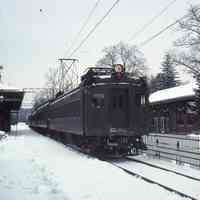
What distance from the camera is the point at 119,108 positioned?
1569 centimetres

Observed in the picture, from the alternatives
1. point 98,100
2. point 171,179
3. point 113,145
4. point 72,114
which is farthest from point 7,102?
point 171,179

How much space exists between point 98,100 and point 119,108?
0.90 meters

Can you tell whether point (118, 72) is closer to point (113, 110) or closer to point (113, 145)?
point (113, 110)

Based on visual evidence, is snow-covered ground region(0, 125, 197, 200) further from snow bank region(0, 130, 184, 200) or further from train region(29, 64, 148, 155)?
train region(29, 64, 148, 155)

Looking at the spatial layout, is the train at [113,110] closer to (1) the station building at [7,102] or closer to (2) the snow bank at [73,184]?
(2) the snow bank at [73,184]

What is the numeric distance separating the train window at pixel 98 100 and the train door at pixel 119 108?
36 cm

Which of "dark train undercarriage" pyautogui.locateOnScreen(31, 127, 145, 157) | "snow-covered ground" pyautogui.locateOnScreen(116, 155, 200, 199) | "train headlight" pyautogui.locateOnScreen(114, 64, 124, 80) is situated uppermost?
"train headlight" pyautogui.locateOnScreen(114, 64, 124, 80)

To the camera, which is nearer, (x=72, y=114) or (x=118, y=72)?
(x=118, y=72)

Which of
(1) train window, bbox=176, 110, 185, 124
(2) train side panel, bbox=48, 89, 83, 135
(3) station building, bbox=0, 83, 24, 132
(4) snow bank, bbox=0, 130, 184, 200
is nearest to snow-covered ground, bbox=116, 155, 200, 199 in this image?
(4) snow bank, bbox=0, 130, 184, 200

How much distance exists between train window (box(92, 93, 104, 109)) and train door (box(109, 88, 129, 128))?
0.36 m

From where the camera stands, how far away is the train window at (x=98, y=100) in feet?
51.0

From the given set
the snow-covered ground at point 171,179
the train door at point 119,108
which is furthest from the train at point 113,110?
the snow-covered ground at point 171,179

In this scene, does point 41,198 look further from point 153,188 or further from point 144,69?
point 144,69

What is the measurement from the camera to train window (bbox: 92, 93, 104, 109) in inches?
612
